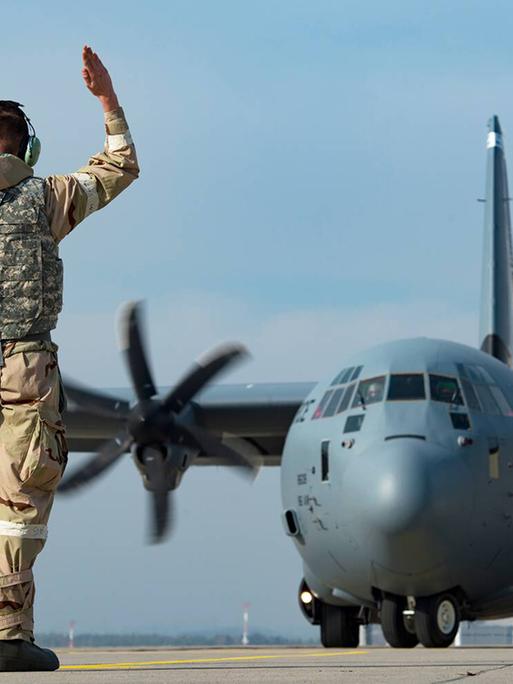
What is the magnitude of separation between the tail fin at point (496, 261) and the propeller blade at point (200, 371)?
12.5ft

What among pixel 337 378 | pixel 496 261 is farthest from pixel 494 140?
pixel 337 378

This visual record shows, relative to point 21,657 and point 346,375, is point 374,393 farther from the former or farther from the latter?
point 21,657

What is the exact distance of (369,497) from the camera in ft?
38.7

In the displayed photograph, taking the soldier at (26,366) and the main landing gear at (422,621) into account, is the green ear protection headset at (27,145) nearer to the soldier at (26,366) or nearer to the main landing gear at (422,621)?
the soldier at (26,366)

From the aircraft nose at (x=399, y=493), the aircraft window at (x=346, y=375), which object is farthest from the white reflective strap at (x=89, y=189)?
the aircraft window at (x=346, y=375)

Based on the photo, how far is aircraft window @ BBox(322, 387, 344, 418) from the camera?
13453 mm

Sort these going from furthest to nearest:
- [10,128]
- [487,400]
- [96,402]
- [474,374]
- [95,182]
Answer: [96,402] → [474,374] → [487,400] → [95,182] → [10,128]

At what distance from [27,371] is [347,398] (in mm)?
8595

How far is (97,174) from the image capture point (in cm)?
534

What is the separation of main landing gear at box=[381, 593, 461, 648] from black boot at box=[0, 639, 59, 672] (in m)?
7.73

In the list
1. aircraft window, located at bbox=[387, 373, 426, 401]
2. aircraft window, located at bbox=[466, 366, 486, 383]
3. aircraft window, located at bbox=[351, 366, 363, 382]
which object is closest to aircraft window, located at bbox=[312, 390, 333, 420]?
aircraft window, located at bbox=[351, 366, 363, 382]

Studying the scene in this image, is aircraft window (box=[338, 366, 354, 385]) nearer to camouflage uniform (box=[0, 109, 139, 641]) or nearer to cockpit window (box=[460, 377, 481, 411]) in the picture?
cockpit window (box=[460, 377, 481, 411])

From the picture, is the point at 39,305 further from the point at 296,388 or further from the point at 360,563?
the point at 296,388

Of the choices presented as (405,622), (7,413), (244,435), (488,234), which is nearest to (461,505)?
(405,622)
